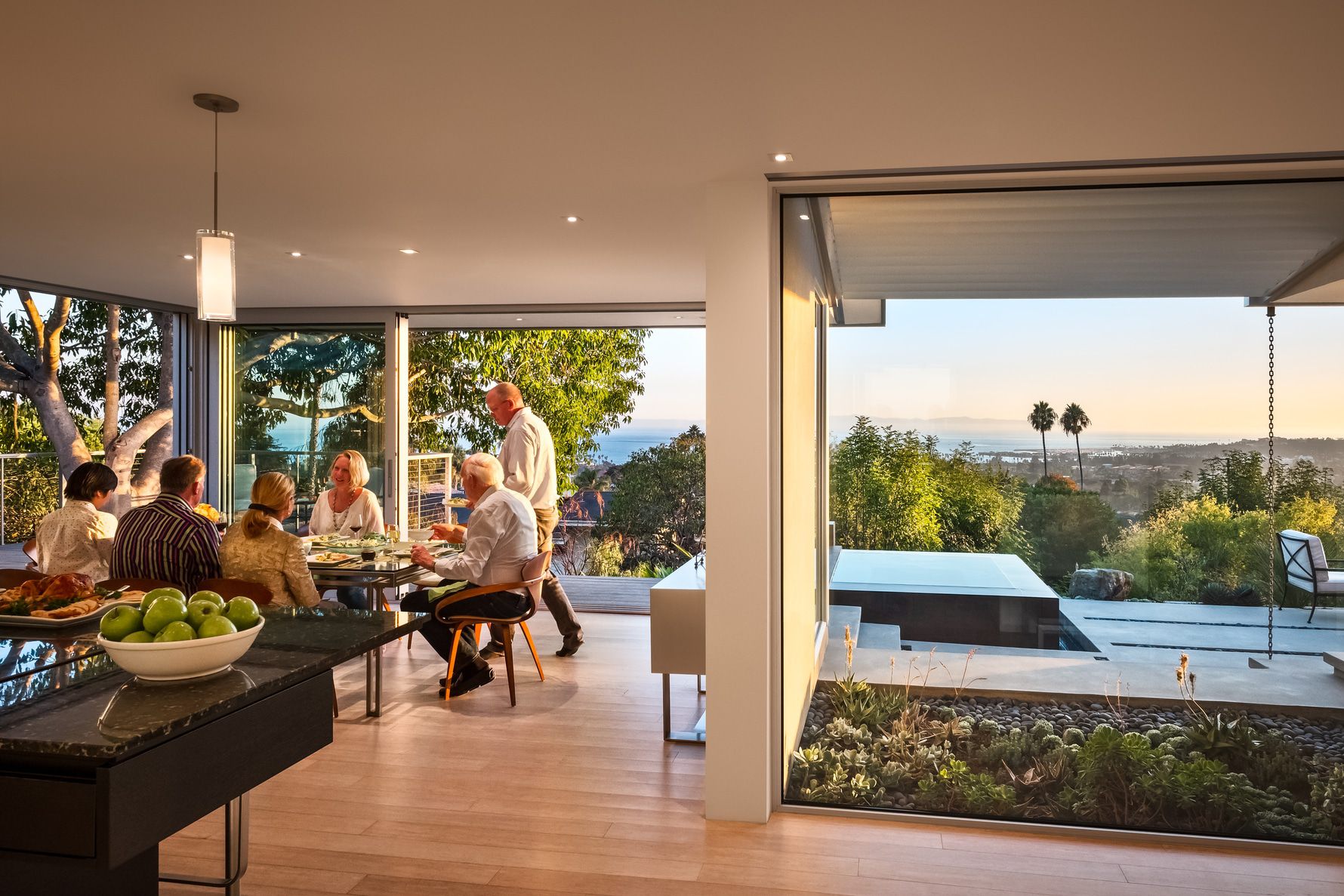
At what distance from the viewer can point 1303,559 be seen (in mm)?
3348

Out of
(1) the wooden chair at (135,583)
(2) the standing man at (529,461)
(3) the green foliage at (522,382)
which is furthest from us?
(3) the green foliage at (522,382)

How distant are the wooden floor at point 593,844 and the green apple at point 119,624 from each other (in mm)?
1323

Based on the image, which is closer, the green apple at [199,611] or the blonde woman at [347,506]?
the green apple at [199,611]

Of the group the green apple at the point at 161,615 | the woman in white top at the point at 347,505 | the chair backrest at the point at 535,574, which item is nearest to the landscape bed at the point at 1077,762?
the chair backrest at the point at 535,574

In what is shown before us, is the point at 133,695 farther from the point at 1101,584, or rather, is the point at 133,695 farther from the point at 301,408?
the point at 301,408

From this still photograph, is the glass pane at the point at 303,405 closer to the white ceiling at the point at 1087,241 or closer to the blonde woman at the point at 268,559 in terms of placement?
the blonde woman at the point at 268,559

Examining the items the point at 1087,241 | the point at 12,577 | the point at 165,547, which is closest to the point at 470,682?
the point at 165,547

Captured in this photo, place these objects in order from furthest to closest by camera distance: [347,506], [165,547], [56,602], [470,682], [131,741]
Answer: [347,506] < [470,682] < [165,547] < [56,602] < [131,741]

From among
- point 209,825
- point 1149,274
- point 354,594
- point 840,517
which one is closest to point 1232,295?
point 1149,274

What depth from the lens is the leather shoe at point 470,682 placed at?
5.12 m

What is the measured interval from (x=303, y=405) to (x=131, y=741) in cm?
617

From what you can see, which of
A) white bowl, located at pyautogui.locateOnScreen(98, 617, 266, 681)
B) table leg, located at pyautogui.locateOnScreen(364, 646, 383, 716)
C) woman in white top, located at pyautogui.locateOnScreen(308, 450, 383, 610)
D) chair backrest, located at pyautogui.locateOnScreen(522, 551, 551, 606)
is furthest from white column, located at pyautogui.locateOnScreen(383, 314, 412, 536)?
white bowl, located at pyautogui.locateOnScreen(98, 617, 266, 681)

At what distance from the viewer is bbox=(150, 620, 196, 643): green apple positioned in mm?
2008

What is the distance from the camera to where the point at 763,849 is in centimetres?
329
